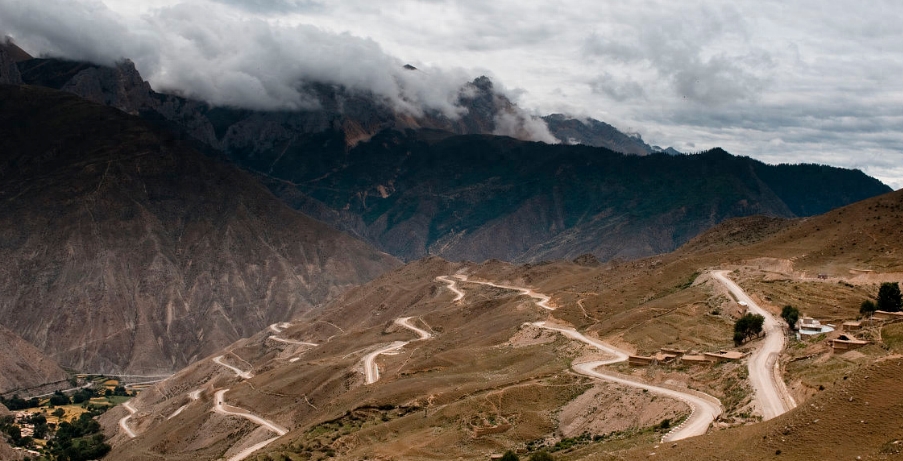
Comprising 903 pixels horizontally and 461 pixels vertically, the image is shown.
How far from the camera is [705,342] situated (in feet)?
335

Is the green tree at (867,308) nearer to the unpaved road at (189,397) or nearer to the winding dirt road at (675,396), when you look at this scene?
the winding dirt road at (675,396)

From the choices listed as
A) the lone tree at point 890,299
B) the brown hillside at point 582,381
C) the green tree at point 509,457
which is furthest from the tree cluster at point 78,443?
the lone tree at point 890,299

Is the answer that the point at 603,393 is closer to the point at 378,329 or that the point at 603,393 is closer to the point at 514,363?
the point at 514,363

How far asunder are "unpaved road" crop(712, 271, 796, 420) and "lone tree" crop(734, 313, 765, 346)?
135 cm

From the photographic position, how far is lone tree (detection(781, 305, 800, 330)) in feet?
326

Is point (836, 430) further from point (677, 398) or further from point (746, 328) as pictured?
point (746, 328)

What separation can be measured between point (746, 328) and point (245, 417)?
86.6 meters

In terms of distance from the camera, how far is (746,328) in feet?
313

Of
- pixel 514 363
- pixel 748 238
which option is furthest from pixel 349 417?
pixel 748 238

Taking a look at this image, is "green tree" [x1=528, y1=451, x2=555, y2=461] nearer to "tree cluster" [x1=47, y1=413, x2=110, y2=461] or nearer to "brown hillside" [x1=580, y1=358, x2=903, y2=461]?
"brown hillside" [x1=580, y1=358, x2=903, y2=461]

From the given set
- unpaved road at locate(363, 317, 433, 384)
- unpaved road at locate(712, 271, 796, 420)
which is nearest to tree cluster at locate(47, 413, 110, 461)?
unpaved road at locate(363, 317, 433, 384)

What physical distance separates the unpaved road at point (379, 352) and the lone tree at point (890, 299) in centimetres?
7323

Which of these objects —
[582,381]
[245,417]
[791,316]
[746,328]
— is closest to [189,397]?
[245,417]

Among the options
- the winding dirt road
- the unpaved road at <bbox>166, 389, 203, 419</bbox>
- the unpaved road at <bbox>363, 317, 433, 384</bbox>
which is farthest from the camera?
the unpaved road at <bbox>166, 389, 203, 419</bbox>
